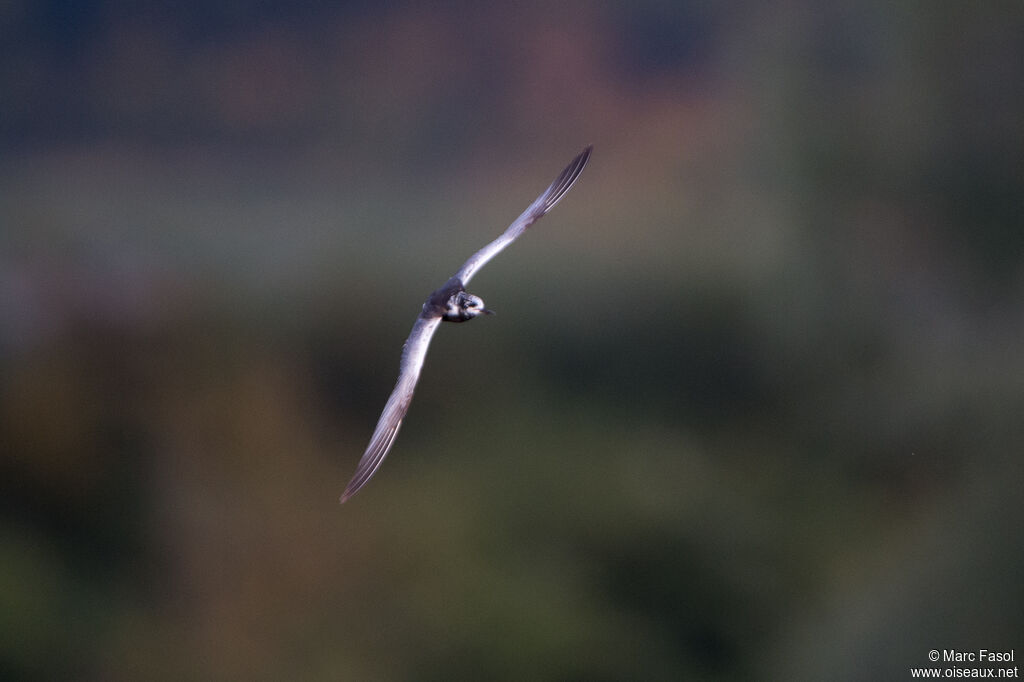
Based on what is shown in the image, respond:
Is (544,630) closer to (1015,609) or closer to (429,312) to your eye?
(1015,609)

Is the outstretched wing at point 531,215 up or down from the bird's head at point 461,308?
up

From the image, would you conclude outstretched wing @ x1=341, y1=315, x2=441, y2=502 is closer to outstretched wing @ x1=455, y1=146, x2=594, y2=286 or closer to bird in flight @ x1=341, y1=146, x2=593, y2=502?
bird in flight @ x1=341, y1=146, x2=593, y2=502

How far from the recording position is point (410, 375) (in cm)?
197

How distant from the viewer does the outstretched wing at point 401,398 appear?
1.88 metres

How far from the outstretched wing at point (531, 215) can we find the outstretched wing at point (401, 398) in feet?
0.78

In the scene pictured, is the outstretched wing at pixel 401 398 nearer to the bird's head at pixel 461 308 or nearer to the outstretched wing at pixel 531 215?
the bird's head at pixel 461 308

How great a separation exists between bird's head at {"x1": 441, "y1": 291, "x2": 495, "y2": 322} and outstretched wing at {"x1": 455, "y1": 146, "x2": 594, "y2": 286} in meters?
0.07

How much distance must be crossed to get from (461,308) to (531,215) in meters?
0.48

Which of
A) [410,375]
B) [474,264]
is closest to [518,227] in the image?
[474,264]

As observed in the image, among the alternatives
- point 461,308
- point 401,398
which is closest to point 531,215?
point 461,308

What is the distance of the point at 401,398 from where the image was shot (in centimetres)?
196

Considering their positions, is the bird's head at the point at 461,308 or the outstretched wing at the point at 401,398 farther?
the bird's head at the point at 461,308

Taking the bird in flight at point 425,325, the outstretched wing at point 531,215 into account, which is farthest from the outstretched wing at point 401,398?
the outstretched wing at point 531,215

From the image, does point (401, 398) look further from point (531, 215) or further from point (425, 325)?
point (531, 215)
